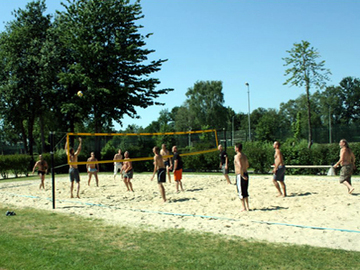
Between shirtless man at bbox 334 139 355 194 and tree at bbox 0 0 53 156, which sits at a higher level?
tree at bbox 0 0 53 156

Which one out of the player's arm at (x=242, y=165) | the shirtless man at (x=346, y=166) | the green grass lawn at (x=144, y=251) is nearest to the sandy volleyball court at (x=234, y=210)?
the shirtless man at (x=346, y=166)

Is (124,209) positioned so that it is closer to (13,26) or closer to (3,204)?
(3,204)

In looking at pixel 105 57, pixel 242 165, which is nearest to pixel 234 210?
pixel 242 165

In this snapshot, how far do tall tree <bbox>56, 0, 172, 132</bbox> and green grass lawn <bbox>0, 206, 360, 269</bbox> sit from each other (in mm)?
21092

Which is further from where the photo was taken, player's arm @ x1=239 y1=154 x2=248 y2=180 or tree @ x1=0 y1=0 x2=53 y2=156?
tree @ x1=0 y1=0 x2=53 y2=156

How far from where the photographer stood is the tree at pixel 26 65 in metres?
28.6

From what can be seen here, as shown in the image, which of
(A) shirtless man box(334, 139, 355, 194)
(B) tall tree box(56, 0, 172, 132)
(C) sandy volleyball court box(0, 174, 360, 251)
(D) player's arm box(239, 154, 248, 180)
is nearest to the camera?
(C) sandy volleyball court box(0, 174, 360, 251)

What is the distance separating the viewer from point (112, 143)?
29.7 metres

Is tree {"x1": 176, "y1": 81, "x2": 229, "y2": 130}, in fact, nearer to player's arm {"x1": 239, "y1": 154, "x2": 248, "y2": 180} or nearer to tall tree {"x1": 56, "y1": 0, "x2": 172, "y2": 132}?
tall tree {"x1": 56, "y1": 0, "x2": 172, "y2": 132}

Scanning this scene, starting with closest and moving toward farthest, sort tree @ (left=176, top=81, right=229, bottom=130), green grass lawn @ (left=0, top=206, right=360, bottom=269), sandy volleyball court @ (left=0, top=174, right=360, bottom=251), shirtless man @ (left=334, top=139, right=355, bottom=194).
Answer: green grass lawn @ (left=0, top=206, right=360, bottom=269)
sandy volleyball court @ (left=0, top=174, right=360, bottom=251)
shirtless man @ (left=334, top=139, right=355, bottom=194)
tree @ (left=176, top=81, right=229, bottom=130)

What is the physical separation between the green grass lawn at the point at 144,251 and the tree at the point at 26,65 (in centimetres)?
2398

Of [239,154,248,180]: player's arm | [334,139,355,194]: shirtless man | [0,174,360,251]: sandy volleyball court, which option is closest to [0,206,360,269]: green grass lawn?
[0,174,360,251]: sandy volleyball court

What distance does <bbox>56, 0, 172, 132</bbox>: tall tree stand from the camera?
27406 millimetres

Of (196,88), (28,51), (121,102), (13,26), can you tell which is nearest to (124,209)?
(121,102)
